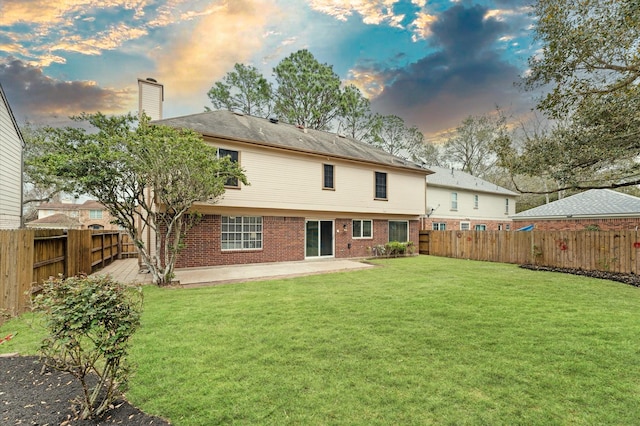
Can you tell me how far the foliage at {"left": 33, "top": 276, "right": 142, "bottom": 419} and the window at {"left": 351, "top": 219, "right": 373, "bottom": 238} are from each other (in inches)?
535

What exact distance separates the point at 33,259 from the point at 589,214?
2430 centimetres

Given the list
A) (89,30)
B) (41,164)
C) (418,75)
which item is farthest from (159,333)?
(418,75)

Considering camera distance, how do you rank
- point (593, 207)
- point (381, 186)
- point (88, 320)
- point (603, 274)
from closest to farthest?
point (88, 320) → point (603, 274) → point (381, 186) → point (593, 207)

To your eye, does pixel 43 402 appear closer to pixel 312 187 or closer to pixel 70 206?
pixel 312 187

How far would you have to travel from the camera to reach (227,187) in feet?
37.9

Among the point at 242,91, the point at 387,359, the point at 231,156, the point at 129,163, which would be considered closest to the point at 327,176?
the point at 231,156

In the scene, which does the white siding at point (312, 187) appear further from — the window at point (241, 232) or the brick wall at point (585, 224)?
the brick wall at point (585, 224)

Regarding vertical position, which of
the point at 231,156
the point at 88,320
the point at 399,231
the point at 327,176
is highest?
the point at 231,156

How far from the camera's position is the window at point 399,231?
17.4 meters

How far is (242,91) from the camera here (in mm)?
25484

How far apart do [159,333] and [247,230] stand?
8.23m

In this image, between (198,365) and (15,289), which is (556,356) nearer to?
(198,365)

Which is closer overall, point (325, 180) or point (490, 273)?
point (490, 273)

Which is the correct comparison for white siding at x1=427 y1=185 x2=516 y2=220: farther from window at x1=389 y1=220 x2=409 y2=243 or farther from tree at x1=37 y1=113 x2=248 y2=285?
tree at x1=37 y1=113 x2=248 y2=285
